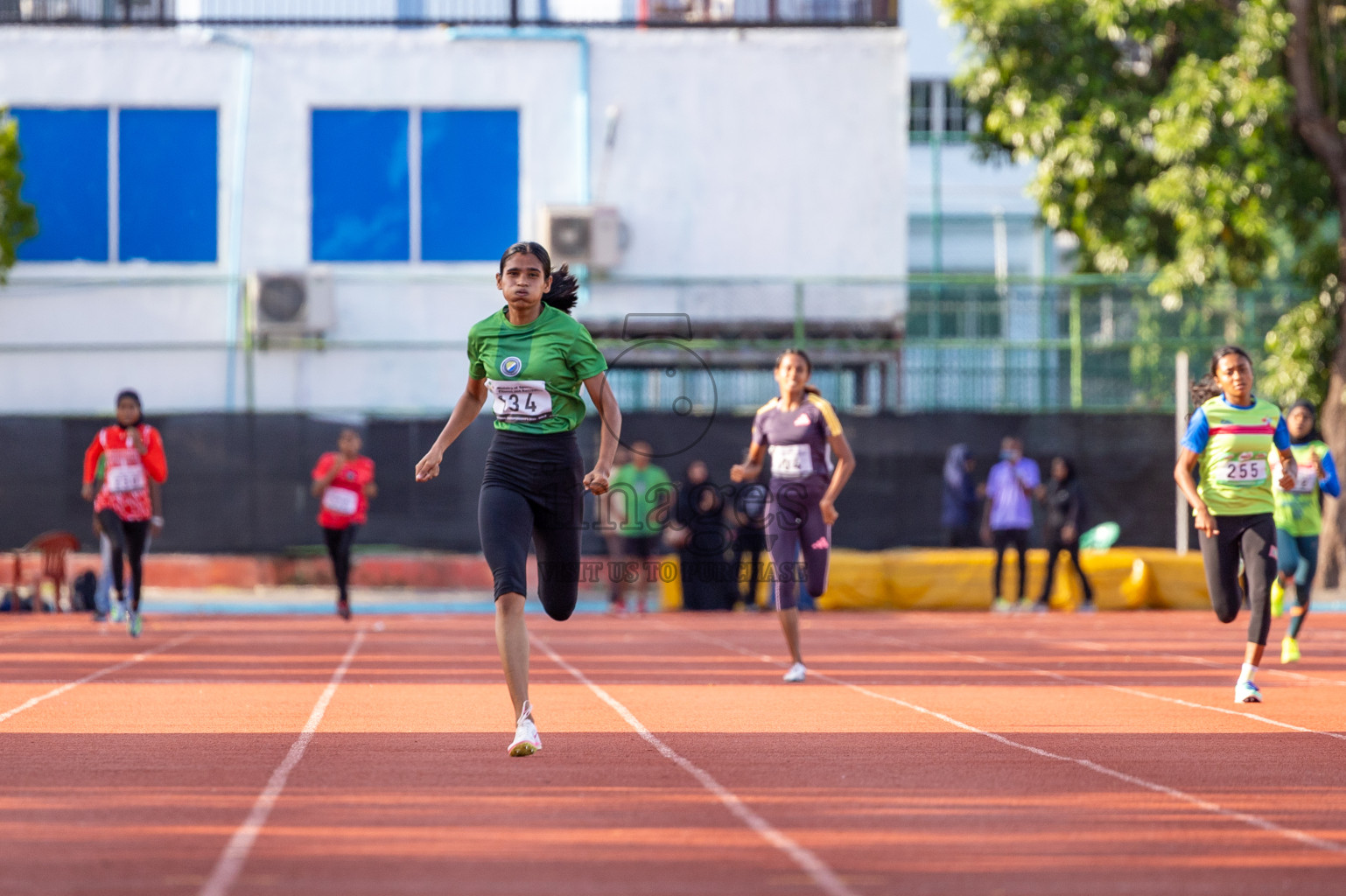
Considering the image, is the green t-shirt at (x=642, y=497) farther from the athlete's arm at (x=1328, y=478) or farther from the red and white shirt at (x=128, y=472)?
the athlete's arm at (x=1328, y=478)

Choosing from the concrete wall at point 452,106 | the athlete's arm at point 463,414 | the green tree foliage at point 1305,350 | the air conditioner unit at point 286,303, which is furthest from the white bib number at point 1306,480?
the air conditioner unit at point 286,303

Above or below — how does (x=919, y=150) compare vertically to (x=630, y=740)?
above

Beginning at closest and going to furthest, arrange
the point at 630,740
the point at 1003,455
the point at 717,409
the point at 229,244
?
the point at 630,740, the point at 1003,455, the point at 717,409, the point at 229,244

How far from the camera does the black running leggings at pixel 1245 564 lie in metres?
10.4

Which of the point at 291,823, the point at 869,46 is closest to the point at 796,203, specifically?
the point at 869,46

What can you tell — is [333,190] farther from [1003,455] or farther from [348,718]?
[348,718]

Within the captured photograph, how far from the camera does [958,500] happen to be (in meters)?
22.4

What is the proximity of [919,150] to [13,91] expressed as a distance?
99.5 ft

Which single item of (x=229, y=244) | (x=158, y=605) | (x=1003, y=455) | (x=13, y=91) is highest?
(x=13, y=91)

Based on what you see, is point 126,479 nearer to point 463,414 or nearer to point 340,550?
→ point 340,550

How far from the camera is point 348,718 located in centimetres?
928

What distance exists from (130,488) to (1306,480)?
946 cm

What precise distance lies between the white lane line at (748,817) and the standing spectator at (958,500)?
12.8m

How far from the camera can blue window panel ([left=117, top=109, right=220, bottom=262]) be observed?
1014 inches
